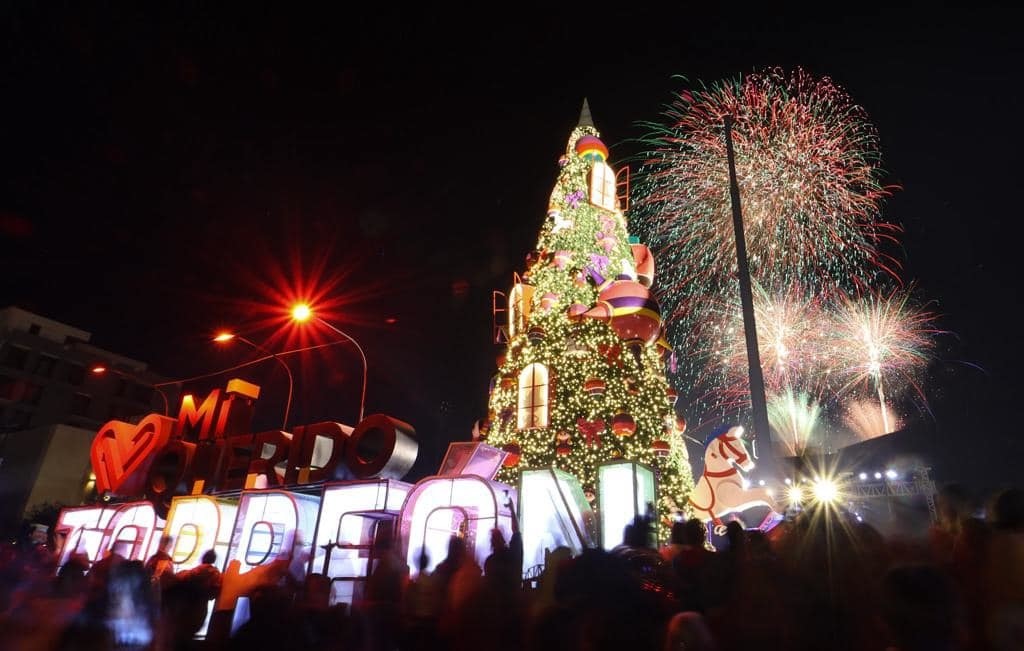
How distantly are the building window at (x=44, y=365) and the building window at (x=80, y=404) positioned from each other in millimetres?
→ 3181

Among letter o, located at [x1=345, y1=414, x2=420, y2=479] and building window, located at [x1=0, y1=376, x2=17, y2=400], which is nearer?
letter o, located at [x1=345, y1=414, x2=420, y2=479]

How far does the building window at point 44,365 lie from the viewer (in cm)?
5377

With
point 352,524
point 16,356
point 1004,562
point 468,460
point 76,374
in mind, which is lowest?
point 1004,562

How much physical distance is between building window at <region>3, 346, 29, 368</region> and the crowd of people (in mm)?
62501

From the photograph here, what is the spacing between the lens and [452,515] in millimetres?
9688

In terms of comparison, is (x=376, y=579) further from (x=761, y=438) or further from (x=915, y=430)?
(x=915, y=430)

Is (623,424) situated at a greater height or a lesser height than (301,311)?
lesser

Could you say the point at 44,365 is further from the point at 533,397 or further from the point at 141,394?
the point at 533,397

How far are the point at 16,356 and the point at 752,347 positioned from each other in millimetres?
63817

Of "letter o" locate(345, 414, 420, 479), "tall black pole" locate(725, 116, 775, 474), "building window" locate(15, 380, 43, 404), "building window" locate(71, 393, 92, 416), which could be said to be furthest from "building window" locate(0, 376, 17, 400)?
"tall black pole" locate(725, 116, 775, 474)

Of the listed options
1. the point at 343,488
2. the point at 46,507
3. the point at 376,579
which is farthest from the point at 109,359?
the point at 376,579

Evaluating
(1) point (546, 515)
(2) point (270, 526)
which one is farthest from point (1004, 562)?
(2) point (270, 526)

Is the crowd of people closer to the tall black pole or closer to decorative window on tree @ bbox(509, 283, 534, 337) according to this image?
the tall black pole

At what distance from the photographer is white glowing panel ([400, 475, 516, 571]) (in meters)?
9.43
